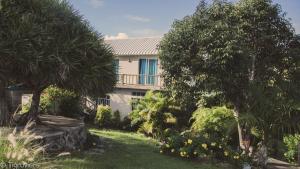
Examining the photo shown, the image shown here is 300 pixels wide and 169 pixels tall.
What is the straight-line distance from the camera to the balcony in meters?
23.8

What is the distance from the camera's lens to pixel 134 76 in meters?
25.3

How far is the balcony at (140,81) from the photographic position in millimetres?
23812

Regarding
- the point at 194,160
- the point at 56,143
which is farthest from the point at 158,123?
the point at 56,143

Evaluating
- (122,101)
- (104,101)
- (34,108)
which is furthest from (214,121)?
(104,101)

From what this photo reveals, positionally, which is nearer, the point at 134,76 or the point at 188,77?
the point at 188,77

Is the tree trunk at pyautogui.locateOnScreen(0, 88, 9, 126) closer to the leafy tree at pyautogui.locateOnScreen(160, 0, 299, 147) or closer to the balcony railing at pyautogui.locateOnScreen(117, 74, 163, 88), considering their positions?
the leafy tree at pyautogui.locateOnScreen(160, 0, 299, 147)

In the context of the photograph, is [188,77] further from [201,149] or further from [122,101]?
[122,101]

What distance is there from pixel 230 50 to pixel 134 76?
39.5 feet

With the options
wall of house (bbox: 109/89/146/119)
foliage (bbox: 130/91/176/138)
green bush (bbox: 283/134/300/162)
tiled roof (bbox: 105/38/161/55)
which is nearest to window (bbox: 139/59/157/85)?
tiled roof (bbox: 105/38/161/55)

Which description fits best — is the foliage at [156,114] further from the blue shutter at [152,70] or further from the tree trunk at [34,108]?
the tree trunk at [34,108]

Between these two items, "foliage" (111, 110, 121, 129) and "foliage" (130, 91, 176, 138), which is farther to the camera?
"foliage" (111, 110, 121, 129)

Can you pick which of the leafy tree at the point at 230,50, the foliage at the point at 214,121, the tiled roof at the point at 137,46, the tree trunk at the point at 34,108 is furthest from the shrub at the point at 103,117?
the tree trunk at the point at 34,108

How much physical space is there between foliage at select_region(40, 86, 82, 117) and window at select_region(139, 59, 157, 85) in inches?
181

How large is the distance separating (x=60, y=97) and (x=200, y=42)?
1033cm
